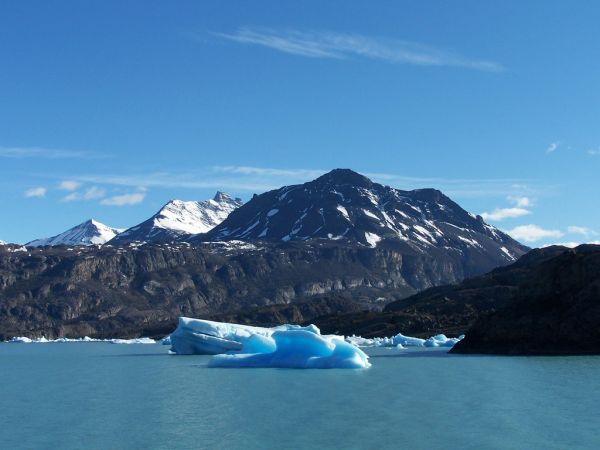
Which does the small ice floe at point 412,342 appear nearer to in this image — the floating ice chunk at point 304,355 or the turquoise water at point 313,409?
the floating ice chunk at point 304,355

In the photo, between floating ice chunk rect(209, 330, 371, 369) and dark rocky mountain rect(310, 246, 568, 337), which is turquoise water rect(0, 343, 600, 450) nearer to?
floating ice chunk rect(209, 330, 371, 369)

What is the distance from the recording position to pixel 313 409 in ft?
115

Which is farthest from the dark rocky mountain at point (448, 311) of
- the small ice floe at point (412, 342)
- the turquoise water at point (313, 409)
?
the turquoise water at point (313, 409)

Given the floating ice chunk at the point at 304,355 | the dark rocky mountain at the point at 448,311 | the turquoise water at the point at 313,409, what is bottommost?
the turquoise water at the point at 313,409

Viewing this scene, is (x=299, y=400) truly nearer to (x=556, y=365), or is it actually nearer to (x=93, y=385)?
(x=93, y=385)

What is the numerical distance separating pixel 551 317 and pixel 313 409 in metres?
42.7

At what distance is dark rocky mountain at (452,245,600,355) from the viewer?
223 feet

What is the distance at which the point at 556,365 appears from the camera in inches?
2233

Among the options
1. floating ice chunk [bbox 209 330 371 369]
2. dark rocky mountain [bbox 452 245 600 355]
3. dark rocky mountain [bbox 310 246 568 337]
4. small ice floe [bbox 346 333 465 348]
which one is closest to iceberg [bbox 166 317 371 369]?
floating ice chunk [bbox 209 330 371 369]

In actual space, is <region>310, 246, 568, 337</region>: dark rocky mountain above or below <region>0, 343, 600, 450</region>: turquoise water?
above

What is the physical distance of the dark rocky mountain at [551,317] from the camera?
6800 cm

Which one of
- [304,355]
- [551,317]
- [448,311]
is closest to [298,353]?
[304,355]

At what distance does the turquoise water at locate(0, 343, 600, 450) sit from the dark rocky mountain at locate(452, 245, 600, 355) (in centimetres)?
1103

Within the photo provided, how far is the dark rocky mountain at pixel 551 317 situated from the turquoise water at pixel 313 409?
11.0 m
